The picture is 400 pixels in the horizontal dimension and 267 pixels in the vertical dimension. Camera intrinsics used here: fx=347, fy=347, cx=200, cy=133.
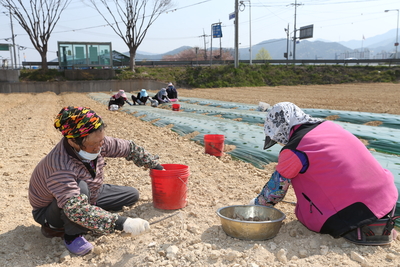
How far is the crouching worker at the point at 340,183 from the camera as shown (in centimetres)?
214

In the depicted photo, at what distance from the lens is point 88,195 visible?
8.25 feet

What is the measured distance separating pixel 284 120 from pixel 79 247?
171 centimetres

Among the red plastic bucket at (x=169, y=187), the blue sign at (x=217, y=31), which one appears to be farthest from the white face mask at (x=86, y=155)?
the blue sign at (x=217, y=31)

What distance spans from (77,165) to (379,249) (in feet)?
6.88

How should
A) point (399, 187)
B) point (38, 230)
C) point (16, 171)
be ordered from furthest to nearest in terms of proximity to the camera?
point (16, 171) → point (399, 187) → point (38, 230)

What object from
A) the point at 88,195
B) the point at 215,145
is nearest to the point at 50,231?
the point at 88,195

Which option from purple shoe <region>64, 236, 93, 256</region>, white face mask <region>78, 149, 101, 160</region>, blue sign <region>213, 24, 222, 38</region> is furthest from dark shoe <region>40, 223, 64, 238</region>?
blue sign <region>213, 24, 222, 38</region>

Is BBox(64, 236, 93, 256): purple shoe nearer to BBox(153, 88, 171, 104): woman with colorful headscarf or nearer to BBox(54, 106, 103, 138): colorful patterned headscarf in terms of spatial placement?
BBox(54, 106, 103, 138): colorful patterned headscarf

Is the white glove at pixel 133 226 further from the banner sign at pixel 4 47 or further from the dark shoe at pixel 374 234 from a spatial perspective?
the banner sign at pixel 4 47

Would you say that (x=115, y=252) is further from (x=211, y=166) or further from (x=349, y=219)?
(x=211, y=166)

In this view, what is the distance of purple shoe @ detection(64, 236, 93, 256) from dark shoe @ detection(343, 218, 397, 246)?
182 centimetres

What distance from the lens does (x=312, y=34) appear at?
4294 centimetres

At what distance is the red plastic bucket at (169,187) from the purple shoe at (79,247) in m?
0.73

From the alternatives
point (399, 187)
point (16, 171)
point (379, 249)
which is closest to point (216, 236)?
point (379, 249)
